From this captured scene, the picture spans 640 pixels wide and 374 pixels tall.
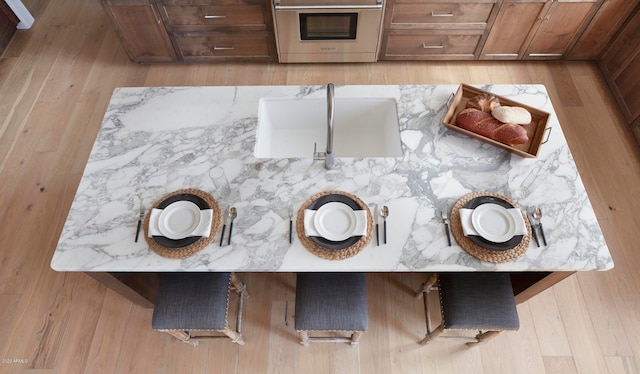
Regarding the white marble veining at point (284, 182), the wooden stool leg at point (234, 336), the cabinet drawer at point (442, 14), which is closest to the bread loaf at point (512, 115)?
the white marble veining at point (284, 182)

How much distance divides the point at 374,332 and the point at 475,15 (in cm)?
221

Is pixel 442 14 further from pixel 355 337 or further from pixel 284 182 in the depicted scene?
pixel 355 337

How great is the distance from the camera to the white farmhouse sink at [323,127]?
1924mm

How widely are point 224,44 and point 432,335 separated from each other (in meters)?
2.45

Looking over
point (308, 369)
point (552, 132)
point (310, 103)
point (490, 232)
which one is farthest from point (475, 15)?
point (308, 369)

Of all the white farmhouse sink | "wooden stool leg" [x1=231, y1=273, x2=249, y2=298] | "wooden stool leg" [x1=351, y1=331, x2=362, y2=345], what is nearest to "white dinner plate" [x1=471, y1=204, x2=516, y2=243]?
the white farmhouse sink

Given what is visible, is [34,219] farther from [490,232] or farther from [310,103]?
[490,232]

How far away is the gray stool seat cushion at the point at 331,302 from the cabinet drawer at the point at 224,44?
1943 mm

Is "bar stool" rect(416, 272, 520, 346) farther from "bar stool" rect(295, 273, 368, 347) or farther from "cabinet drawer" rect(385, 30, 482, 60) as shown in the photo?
"cabinet drawer" rect(385, 30, 482, 60)

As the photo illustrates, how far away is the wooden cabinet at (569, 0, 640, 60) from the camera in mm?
2619

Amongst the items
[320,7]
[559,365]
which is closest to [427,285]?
[559,365]

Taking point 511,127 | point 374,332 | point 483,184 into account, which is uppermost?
point 511,127

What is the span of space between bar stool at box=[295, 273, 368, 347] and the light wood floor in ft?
1.48

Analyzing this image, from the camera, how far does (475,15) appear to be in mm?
2695
